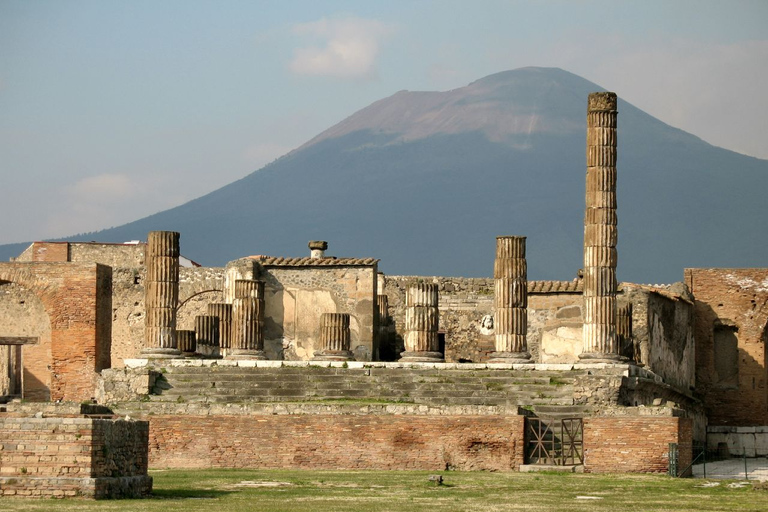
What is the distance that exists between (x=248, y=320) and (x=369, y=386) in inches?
227

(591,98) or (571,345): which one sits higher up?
(591,98)

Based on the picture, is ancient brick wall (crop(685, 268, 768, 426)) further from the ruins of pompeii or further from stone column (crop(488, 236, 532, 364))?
stone column (crop(488, 236, 532, 364))

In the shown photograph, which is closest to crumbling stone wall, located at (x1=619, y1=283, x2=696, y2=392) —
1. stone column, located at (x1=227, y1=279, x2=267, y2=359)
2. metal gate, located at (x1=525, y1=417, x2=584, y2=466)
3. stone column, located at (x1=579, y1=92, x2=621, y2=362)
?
stone column, located at (x1=579, y1=92, x2=621, y2=362)

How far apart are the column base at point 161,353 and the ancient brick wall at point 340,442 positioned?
562 centimetres

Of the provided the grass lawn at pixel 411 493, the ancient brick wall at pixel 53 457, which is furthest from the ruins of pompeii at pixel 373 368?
the grass lawn at pixel 411 493

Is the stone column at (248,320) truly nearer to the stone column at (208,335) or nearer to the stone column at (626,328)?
the stone column at (208,335)

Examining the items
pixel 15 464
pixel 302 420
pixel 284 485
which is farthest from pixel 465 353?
pixel 15 464

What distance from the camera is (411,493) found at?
21750 mm

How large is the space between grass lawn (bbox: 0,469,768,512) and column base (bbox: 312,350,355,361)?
7797 mm

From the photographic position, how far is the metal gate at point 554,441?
2706 centimetres

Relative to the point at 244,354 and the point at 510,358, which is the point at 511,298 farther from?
the point at 244,354

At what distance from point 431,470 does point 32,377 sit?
24486 mm

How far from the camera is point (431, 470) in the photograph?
27.2 m

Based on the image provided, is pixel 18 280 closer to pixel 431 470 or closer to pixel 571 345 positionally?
pixel 571 345
